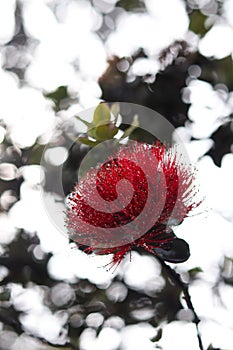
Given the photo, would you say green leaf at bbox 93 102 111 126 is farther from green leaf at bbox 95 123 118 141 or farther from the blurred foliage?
the blurred foliage

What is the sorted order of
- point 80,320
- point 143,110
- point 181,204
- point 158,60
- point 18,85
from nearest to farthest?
point 181,204 → point 143,110 → point 158,60 → point 80,320 → point 18,85

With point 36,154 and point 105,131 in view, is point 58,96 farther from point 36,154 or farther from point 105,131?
point 105,131

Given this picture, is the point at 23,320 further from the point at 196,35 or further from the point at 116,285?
the point at 196,35

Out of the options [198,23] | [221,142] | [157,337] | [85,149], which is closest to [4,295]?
[157,337]

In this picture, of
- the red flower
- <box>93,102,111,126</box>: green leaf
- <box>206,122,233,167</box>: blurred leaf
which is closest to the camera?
the red flower

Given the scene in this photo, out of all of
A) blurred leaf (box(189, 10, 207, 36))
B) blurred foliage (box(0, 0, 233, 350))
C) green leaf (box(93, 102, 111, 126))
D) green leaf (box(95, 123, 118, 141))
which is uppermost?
green leaf (box(93, 102, 111, 126))

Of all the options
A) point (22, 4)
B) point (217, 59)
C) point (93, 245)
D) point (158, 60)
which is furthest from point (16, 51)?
point (93, 245)

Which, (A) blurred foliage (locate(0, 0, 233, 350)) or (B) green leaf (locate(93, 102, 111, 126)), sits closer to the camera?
(B) green leaf (locate(93, 102, 111, 126))

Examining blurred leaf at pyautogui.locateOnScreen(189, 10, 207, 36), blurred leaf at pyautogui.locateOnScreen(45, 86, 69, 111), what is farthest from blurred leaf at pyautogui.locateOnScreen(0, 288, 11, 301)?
blurred leaf at pyautogui.locateOnScreen(189, 10, 207, 36)
